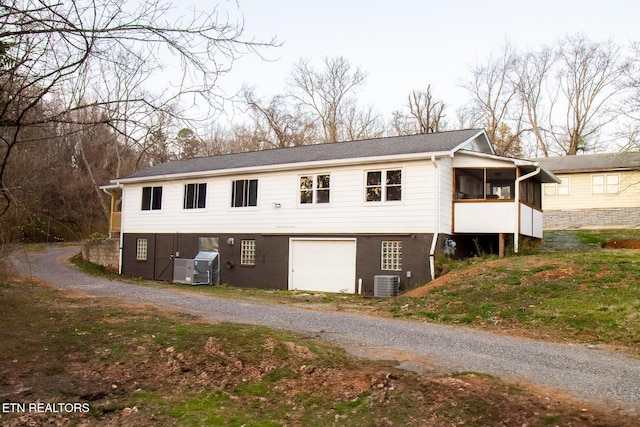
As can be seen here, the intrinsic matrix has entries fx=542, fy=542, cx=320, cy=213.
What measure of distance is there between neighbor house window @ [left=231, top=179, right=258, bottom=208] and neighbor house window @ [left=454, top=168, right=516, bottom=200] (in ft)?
23.7

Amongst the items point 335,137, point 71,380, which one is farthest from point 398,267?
point 335,137

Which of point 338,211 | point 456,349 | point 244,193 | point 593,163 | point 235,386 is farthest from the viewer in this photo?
point 593,163

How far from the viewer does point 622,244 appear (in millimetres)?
20656

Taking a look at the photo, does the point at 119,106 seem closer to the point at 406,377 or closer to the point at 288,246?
the point at 406,377

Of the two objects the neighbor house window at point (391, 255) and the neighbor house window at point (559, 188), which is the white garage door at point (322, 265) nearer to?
the neighbor house window at point (391, 255)

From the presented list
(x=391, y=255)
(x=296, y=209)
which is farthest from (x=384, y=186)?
(x=296, y=209)

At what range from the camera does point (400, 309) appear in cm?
1241

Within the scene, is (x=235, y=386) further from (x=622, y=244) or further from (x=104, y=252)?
(x=104, y=252)

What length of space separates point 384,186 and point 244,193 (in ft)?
18.8

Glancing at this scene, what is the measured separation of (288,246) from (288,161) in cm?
299

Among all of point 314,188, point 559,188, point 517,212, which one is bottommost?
point 517,212

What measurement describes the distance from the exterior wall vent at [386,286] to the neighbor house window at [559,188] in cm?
1584

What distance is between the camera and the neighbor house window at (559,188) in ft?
91.7

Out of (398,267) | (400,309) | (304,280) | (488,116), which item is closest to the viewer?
(400,309)
